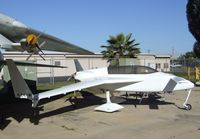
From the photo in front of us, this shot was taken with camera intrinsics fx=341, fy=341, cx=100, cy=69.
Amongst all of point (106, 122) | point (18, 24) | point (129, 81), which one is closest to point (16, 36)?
point (18, 24)

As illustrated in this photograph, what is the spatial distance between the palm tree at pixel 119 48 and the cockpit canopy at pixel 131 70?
70.5 feet

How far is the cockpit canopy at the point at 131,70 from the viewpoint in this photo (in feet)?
45.2

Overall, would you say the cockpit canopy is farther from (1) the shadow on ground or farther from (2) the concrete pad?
(2) the concrete pad

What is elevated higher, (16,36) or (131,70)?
(16,36)

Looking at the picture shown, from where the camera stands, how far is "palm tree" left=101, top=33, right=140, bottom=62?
3597 centimetres

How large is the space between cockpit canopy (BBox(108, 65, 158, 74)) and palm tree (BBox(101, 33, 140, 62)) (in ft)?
70.5

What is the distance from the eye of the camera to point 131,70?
547 inches

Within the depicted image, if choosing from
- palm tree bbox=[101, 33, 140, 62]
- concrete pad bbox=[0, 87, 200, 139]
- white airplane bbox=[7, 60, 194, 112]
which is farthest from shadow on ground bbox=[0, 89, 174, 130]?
palm tree bbox=[101, 33, 140, 62]

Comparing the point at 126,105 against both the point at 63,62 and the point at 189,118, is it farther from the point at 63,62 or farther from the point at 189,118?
the point at 63,62

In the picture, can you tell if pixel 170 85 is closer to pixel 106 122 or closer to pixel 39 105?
pixel 106 122

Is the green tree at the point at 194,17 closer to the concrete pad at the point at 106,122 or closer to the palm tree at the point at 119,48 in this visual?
the palm tree at the point at 119,48

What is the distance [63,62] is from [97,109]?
1112 inches

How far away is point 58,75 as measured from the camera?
43688mm

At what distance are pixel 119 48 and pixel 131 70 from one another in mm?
22442
